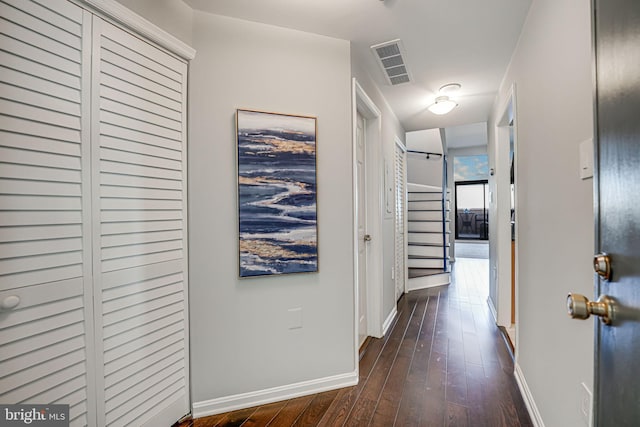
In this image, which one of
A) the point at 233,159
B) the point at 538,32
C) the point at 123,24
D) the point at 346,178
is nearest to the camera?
the point at 123,24

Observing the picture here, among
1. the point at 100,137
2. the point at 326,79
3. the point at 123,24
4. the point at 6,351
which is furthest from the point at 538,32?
the point at 6,351

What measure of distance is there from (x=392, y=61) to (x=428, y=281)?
11.5 feet

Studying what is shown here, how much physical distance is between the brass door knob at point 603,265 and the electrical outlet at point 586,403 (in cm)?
63

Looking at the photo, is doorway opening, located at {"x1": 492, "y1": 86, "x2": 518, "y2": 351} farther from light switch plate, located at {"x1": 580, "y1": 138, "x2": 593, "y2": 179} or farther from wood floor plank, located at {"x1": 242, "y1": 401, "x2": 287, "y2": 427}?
wood floor plank, located at {"x1": 242, "y1": 401, "x2": 287, "y2": 427}

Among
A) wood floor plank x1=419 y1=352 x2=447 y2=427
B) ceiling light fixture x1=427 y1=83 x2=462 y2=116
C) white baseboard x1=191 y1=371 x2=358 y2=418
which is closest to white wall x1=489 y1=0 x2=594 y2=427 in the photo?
wood floor plank x1=419 y1=352 x2=447 y2=427

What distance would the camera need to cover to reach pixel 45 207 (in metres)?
1.14

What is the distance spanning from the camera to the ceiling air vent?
2.12m

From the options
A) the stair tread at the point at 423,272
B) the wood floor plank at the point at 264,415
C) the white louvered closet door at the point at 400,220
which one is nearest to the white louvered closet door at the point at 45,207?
the wood floor plank at the point at 264,415

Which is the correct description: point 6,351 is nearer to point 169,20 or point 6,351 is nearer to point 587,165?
→ point 169,20

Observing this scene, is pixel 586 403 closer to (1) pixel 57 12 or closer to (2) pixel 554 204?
(2) pixel 554 204

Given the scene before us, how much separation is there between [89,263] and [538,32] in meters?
2.50

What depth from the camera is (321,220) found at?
A: 1.99 m

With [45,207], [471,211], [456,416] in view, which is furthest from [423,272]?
[471,211]

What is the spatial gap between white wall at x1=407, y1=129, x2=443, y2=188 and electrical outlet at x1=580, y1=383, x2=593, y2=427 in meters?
4.96
